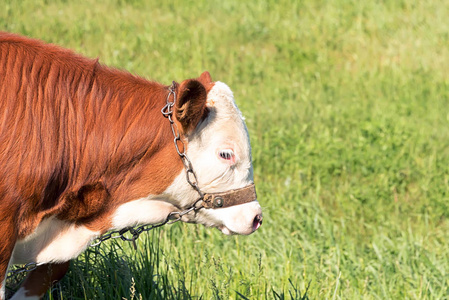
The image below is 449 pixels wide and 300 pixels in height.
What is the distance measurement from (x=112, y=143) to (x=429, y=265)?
11.4 ft

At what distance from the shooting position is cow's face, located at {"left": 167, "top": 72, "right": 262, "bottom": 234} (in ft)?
11.0

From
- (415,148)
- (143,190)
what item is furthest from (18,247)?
(415,148)

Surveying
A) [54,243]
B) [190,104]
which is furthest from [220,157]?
[54,243]

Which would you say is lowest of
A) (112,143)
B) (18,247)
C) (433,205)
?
(433,205)

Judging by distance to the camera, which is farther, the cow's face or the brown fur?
the cow's face

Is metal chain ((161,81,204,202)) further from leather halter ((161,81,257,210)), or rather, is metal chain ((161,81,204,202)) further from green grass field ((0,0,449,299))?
green grass field ((0,0,449,299))

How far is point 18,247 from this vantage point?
3.12 meters

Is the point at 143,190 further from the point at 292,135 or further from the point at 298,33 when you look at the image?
the point at 298,33

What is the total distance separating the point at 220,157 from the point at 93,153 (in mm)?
681

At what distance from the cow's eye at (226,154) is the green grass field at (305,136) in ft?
2.35

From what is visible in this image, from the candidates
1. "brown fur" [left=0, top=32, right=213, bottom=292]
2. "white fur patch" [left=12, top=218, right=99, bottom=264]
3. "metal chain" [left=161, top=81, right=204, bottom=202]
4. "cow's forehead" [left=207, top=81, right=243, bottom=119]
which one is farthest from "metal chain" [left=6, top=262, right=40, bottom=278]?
"cow's forehead" [left=207, top=81, right=243, bottom=119]

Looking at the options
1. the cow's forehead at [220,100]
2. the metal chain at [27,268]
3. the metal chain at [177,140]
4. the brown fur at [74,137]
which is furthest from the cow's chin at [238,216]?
the metal chain at [27,268]

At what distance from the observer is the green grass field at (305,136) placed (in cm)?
458

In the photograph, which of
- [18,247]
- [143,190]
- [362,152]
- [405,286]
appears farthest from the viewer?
[362,152]
